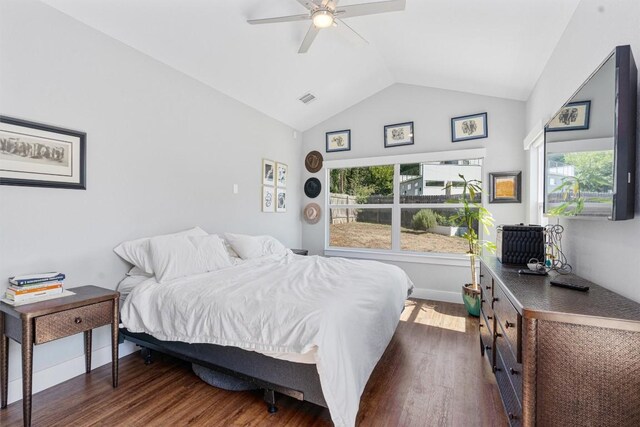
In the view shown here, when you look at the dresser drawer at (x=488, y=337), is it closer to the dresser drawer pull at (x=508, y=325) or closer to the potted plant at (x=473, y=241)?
the dresser drawer pull at (x=508, y=325)

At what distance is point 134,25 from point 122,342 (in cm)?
261

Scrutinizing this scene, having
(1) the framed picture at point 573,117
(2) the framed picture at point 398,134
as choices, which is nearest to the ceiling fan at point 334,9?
(1) the framed picture at point 573,117

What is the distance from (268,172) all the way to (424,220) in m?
2.36

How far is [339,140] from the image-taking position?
4.90 meters

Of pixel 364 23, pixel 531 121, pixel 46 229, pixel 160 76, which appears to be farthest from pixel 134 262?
pixel 531 121

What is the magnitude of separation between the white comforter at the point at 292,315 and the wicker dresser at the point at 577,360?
2.57 feet

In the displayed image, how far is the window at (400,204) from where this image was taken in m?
4.23

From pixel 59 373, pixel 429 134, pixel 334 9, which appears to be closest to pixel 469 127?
pixel 429 134

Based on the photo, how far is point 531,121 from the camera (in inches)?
132

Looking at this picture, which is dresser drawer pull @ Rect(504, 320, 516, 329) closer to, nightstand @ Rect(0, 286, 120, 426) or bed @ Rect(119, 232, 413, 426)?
bed @ Rect(119, 232, 413, 426)

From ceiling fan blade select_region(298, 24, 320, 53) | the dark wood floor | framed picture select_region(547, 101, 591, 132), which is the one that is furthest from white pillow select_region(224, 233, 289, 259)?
framed picture select_region(547, 101, 591, 132)

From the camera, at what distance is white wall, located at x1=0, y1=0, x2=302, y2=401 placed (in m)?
1.98

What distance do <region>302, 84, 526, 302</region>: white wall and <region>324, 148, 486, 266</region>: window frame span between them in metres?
0.08

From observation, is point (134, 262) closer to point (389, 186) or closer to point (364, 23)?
point (364, 23)
